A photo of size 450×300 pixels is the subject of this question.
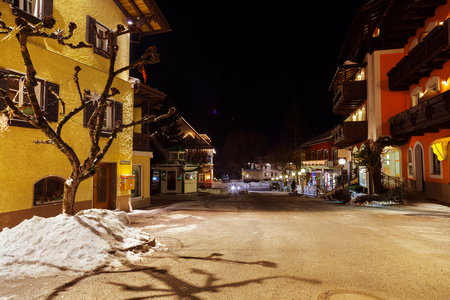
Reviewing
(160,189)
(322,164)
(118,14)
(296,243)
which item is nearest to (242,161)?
(322,164)

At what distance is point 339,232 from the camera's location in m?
8.84

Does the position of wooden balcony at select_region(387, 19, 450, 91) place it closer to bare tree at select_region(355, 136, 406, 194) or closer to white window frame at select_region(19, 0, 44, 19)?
bare tree at select_region(355, 136, 406, 194)

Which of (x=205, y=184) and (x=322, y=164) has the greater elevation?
(x=322, y=164)

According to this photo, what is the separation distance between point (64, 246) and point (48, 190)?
210 inches

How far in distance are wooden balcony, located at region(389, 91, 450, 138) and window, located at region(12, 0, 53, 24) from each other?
17623mm

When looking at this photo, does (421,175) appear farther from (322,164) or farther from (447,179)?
(322,164)

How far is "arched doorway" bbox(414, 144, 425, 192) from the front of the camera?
19.0 m

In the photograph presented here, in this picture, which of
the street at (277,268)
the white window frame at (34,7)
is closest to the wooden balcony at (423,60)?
the street at (277,268)

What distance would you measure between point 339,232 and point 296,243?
7.10 ft

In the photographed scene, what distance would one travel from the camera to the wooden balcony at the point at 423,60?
558 inches

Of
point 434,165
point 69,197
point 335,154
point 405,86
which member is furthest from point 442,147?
point 335,154

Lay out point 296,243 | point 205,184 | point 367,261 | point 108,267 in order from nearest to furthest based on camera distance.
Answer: point 108,267 → point 367,261 → point 296,243 → point 205,184

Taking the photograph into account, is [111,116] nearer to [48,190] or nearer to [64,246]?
[48,190]

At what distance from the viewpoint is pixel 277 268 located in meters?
5.58
